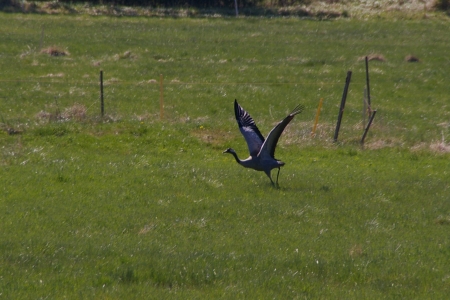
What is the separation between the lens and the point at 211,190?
14.2 m

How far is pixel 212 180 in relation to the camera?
14805mm

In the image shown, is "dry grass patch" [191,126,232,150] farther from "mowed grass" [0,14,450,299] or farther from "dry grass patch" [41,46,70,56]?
"dry grass patch" [41,46,70,56]

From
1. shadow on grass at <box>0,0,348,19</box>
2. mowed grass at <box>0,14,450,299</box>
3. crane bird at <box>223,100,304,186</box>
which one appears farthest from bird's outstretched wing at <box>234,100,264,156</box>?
shadow on grass at <box>0,0,348,19</box>

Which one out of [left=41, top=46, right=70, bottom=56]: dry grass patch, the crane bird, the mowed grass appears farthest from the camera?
[left=41, top=46, right=70, bottom=56]: dry grass patch

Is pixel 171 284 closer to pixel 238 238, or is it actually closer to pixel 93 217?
pixel 238 238

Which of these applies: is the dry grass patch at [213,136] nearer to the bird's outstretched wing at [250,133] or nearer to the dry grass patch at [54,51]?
the bird's outstretched wing at [250,133]

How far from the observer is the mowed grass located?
9562mm

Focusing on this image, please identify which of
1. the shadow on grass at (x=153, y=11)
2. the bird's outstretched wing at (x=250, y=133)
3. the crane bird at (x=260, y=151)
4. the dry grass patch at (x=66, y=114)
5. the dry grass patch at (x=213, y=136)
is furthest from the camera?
the shadow on grass at (x=153, y=11)

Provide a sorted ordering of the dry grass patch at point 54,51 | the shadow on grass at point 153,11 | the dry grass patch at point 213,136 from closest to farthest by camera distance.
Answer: the dry grass patch at point 213,136 < the dry grass patch at point 54,51 < the shadow on grass at point 153,11

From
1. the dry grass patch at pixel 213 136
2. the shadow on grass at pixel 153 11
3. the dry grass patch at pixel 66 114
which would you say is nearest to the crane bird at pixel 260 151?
the dry grass patch at pixel 213 136

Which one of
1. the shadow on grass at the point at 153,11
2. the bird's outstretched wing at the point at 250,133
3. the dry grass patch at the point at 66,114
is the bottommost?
the dry grass patch at the point at 66,114

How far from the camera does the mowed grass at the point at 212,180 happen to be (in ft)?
31.4

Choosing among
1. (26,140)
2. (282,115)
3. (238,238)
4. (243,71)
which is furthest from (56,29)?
(238,238)

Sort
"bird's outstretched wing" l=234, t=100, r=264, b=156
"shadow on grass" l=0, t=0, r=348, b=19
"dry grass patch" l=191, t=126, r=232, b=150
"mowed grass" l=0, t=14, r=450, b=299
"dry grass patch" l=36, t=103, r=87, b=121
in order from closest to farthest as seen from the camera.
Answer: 1. "mowed grass" l=0, t=14, r=450, b=299
2. "bird's outstretched wing" l=234, t=100, r=264, b=156
3. "dry grass patch" l=191, t=126, r=232, b=150
4. "dry grass patch" l=36, t=103, r=87, b=121
5. "shadow on grass" l=0, t=0, r=348, b=19
